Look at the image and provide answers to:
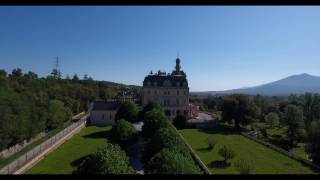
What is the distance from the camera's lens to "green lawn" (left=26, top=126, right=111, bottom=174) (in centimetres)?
2038

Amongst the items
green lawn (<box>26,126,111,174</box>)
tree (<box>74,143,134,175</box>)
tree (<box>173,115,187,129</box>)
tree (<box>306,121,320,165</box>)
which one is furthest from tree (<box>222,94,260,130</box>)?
tree (<box>74,143,134,175</box>)

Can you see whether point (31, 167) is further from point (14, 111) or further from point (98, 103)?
point (98, 103)

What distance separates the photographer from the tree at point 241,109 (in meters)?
40.6

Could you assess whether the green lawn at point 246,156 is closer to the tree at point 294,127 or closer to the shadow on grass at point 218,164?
the shadow on grass at point 218,164

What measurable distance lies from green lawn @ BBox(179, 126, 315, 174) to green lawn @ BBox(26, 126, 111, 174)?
26.1 feet

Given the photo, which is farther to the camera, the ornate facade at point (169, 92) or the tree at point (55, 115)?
the ornate facade at point (169, 92)

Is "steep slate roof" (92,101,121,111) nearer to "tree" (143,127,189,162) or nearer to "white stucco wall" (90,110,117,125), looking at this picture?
"white stucco wall" (90,110,117,125)

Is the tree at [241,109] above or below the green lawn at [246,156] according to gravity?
above

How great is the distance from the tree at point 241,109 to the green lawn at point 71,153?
14.2 meters

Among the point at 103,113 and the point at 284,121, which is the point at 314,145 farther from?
the point at 103,113

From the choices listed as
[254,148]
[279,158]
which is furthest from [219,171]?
[254,148]

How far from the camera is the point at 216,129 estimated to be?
41.5 meters

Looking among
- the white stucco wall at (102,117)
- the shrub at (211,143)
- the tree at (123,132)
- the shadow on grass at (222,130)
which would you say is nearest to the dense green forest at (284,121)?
the shadow on grass at (222,130)

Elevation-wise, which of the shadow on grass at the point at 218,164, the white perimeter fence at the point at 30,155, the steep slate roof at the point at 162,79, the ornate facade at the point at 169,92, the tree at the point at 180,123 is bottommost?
the shadow on grass at the point at 218,164
